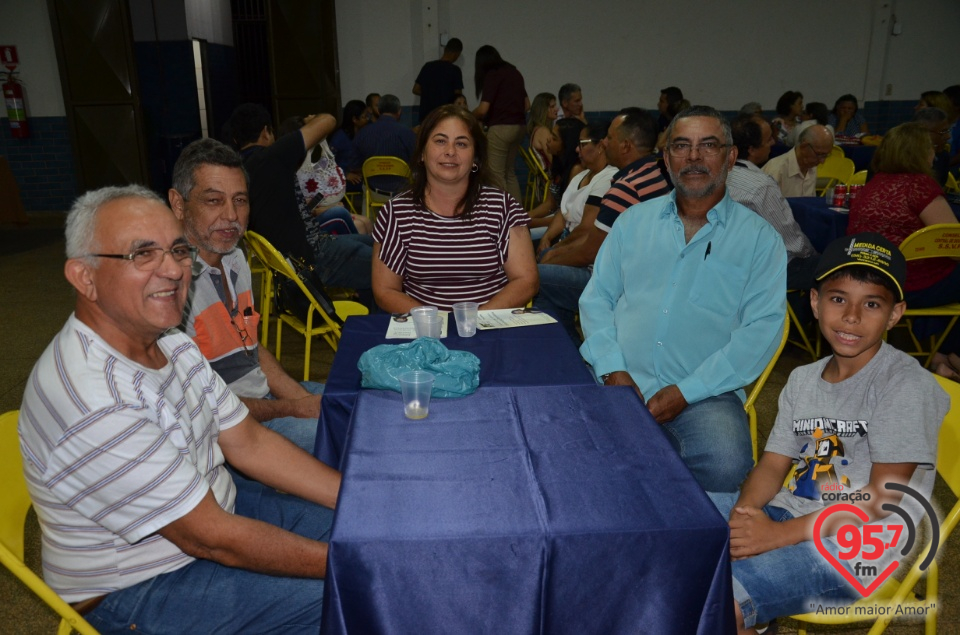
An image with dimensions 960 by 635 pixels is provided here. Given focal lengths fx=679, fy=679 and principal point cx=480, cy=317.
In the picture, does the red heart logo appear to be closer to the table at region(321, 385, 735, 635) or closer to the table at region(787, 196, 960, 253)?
the table at region(321, 385, 735, 635)

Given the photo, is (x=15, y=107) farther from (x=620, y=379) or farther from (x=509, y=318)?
(x=620, y=379)

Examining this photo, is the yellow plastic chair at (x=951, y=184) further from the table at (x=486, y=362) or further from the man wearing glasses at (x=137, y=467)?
the man wearing glasses at (x=137, y=467)

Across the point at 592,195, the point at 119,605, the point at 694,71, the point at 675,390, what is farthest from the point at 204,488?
the point at 694,71

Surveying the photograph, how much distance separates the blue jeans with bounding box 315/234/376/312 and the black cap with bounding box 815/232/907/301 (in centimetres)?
261

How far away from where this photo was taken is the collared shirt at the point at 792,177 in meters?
5.15

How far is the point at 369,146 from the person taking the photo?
6.46 m

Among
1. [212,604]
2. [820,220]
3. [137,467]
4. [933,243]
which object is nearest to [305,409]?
[212,604]

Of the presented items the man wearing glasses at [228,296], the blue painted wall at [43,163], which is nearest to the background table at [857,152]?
the man wearing glasses at [228,296]

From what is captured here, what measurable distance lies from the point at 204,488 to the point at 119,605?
0.31 metres

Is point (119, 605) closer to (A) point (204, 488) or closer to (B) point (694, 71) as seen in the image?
(A) point (204, 488)

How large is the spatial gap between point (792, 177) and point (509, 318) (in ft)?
12.4

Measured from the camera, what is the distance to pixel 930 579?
1.50 m

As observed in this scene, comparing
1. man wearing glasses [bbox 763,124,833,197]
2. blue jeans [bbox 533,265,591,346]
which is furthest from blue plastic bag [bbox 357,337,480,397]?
man wearing glasses [bbox 763,124,833,197]

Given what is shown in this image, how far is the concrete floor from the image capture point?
6.86 feet
